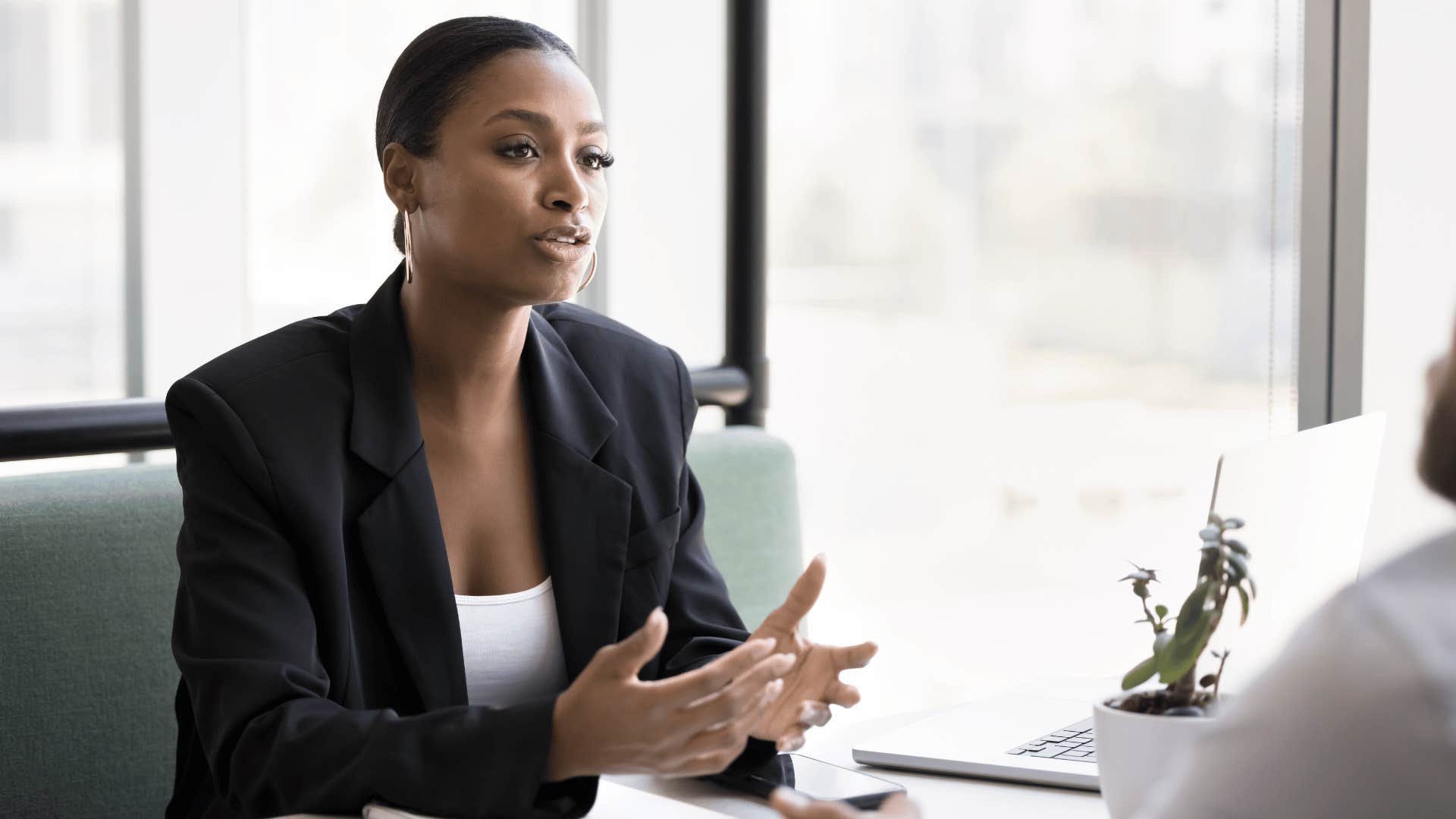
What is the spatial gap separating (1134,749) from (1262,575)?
23cm

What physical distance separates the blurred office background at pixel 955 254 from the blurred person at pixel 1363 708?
6.24 feet

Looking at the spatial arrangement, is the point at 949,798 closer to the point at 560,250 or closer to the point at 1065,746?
the point at 1065,746

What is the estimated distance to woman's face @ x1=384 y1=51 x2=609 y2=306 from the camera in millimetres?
1464

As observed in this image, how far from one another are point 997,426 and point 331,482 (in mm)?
2055

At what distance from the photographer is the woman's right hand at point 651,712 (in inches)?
40.9

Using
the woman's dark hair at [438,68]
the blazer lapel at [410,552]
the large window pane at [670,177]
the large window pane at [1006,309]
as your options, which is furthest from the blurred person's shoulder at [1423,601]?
the large window pane at [670,177]

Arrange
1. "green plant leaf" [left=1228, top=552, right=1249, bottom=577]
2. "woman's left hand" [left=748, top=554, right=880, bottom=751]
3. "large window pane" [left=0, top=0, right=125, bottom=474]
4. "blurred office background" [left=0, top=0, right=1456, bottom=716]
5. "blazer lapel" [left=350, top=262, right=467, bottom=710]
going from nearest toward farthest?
"green plant leaf" [left=1228, top=552, right=1249, bottom=577]
"woman's left hand" [left=748, top=554, right=880, bottom=751]
"blazer lapel" [left=350, top=262, right=467, bottom=710]
"large window pane" [left=0, top=0, right=125, bottom=474]
"blurred office background" [left=0, top=0, right=1456, bottom=716]

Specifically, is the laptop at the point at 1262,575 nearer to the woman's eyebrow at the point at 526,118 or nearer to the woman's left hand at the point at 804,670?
the woman's left hand at the point at 804,670

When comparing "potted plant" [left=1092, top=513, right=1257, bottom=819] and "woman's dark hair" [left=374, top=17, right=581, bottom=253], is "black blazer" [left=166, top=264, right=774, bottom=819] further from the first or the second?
"potted plant" [left=1092, top=513, right=1257, bottom=819]

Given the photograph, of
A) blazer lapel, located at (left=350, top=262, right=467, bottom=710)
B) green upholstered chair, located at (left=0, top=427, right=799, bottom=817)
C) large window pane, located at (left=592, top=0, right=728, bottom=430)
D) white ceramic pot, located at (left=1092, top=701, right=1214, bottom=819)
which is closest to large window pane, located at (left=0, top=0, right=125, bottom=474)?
green upholstered chair, located at (left=0, top=427, right=799, bottom=817)

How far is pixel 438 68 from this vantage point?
1.50 metres

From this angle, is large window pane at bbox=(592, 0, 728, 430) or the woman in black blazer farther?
large window pane at bbox=(592, 0, 728, 430)

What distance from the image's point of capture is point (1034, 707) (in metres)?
1.50

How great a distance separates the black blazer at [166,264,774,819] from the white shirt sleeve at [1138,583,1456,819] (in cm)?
58
